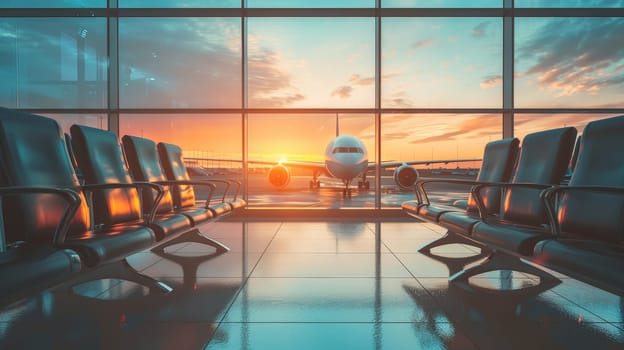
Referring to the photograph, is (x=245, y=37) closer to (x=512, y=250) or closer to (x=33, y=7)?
(x=33, y=7)

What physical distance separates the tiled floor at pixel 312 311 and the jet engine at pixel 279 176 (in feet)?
20.5

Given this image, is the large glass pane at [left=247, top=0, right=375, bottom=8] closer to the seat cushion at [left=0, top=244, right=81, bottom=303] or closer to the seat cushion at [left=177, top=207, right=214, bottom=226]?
the seat cushion at [left=177, top=207, right=214, bottom=226]

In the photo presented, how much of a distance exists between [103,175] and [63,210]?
412mm

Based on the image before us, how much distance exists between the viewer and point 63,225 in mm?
1099

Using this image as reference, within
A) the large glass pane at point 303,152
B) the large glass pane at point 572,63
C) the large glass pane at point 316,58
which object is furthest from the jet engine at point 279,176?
the large glass pane at point 572,63

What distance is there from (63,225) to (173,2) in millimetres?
4592

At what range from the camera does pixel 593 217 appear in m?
1.31

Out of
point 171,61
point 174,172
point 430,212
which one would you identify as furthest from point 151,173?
point 171,61

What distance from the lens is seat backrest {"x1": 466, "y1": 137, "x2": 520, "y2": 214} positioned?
224 centimetres

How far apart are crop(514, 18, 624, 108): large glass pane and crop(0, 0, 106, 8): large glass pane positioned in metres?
6.23

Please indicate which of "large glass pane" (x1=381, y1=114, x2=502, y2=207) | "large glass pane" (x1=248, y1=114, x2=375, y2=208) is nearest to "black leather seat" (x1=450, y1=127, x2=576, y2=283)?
"large glass pane" (x1=381, y1=114, x2=502, y2=207)

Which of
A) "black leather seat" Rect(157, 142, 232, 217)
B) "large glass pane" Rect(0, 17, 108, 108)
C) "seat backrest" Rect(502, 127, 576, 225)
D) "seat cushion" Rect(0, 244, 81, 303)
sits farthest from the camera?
"large glass pane" Rect(0, 17, 108, 108)

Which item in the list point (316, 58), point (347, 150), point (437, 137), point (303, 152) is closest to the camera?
point (316, 58)

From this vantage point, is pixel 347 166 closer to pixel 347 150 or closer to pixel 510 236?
pixel 347 150
